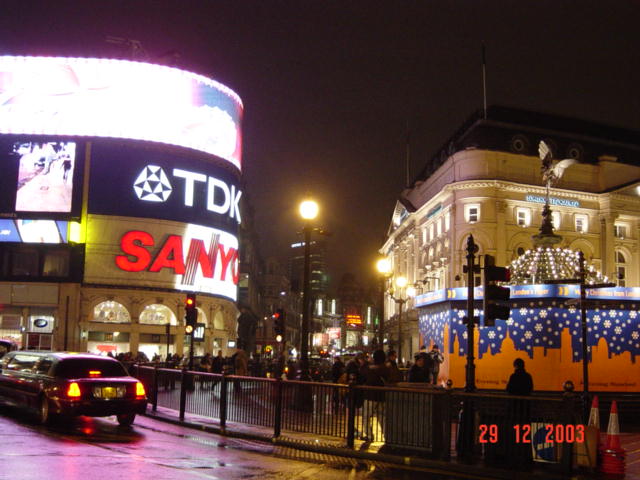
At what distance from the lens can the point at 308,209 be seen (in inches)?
795

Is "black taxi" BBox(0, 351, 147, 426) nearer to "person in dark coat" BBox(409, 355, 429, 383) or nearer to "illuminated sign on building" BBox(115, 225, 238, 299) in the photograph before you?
"person in dark coat" BBox(409, 355, 429, 383)

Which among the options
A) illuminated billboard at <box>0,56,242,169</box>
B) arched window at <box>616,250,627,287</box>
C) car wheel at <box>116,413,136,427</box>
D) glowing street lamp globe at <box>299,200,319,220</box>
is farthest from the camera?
arched window at <box>616,250,627,287</box>

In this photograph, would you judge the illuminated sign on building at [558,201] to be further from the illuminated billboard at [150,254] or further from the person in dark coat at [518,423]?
the person in dark coat at [518,423]

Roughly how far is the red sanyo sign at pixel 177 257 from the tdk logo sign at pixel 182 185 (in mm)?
3075

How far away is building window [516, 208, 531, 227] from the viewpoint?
235 ft

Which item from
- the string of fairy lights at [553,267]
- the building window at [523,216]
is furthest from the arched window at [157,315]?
the string of fairy lights at [553,267]

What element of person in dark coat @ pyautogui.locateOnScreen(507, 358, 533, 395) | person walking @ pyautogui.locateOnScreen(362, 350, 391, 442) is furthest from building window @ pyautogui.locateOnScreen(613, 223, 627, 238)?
person in dark coat @ pyautogui.locateOnScreen(507, 358, 533, 395)

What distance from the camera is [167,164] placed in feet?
208

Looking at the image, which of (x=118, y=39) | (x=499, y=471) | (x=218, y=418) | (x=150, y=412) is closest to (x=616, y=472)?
(x=499, y=471)

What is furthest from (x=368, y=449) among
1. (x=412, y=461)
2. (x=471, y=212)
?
(x=471, y=212)

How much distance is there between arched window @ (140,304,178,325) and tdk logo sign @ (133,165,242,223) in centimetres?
898

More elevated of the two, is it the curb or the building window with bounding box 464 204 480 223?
the building window with bounding box 464 204 480 223

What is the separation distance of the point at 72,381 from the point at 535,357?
20.5 metres

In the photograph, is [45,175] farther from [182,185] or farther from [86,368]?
[86,368]
